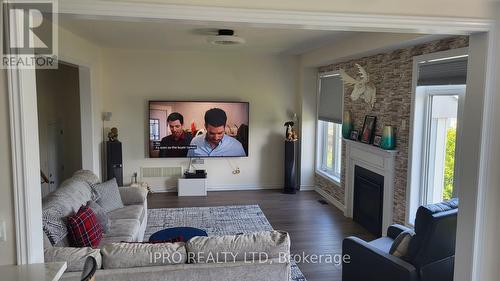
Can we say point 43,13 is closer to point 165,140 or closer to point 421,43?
point 421,43

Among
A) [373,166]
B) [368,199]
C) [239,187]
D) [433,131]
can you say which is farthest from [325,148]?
[433,131]

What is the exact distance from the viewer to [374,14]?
2.23 metres

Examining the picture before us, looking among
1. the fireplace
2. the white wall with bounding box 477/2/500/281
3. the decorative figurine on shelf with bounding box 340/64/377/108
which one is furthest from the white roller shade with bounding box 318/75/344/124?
the white wall with bounding box 477/2/500/281

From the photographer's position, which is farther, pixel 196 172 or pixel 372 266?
pixel 196 172

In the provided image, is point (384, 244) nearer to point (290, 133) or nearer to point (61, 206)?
point (61, 206)

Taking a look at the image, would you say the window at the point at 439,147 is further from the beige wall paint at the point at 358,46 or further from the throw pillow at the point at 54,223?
the throw pillow at the point at 54,223

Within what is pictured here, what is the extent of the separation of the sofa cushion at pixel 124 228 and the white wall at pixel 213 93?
3.15 metres

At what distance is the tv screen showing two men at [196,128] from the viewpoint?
23.4 ft

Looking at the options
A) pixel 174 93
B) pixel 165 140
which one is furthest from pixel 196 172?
pixel 174 93

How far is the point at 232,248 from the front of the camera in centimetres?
262

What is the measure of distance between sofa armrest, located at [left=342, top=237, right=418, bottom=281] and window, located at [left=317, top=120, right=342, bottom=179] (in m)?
3.25

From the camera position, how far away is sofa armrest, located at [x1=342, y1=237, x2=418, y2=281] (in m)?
2.90

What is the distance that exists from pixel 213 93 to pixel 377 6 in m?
5.32

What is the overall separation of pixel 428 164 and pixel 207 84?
435cm
